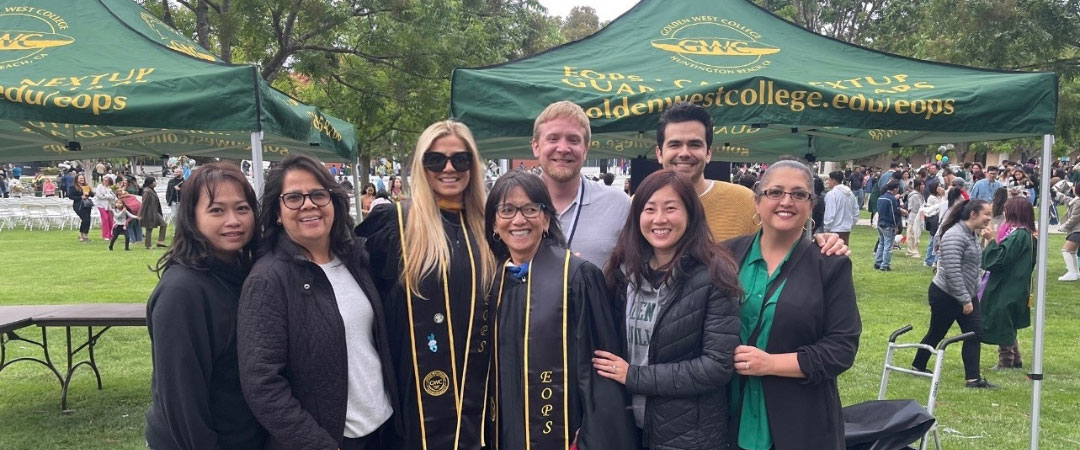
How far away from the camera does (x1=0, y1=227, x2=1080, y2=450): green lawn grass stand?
5430 mm

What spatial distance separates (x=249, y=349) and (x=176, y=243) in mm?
470

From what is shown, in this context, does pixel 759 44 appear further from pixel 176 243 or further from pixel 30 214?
pixel 30 214

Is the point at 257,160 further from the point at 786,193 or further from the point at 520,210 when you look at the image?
the point at 786,193

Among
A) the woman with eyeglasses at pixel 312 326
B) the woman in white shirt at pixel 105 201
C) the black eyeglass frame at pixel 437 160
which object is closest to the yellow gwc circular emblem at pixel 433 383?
the woman with eyeglasses at pixel 312 326

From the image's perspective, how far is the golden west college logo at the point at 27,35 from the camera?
13.6 ft

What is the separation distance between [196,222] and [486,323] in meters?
1.08

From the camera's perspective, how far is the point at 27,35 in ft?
14.3

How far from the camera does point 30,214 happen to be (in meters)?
22.8

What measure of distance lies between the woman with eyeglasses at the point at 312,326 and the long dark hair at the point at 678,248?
91cm

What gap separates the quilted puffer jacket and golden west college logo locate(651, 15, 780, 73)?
1.98m

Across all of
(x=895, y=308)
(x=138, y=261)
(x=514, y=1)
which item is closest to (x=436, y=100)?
(x=138, y=261)

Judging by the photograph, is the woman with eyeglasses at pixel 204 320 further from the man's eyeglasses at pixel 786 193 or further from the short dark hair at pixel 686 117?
the man's eyeglasses at pixel 786 193

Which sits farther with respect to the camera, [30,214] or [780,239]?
[30,214]

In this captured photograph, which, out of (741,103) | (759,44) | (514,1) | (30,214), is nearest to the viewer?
(741,103)
